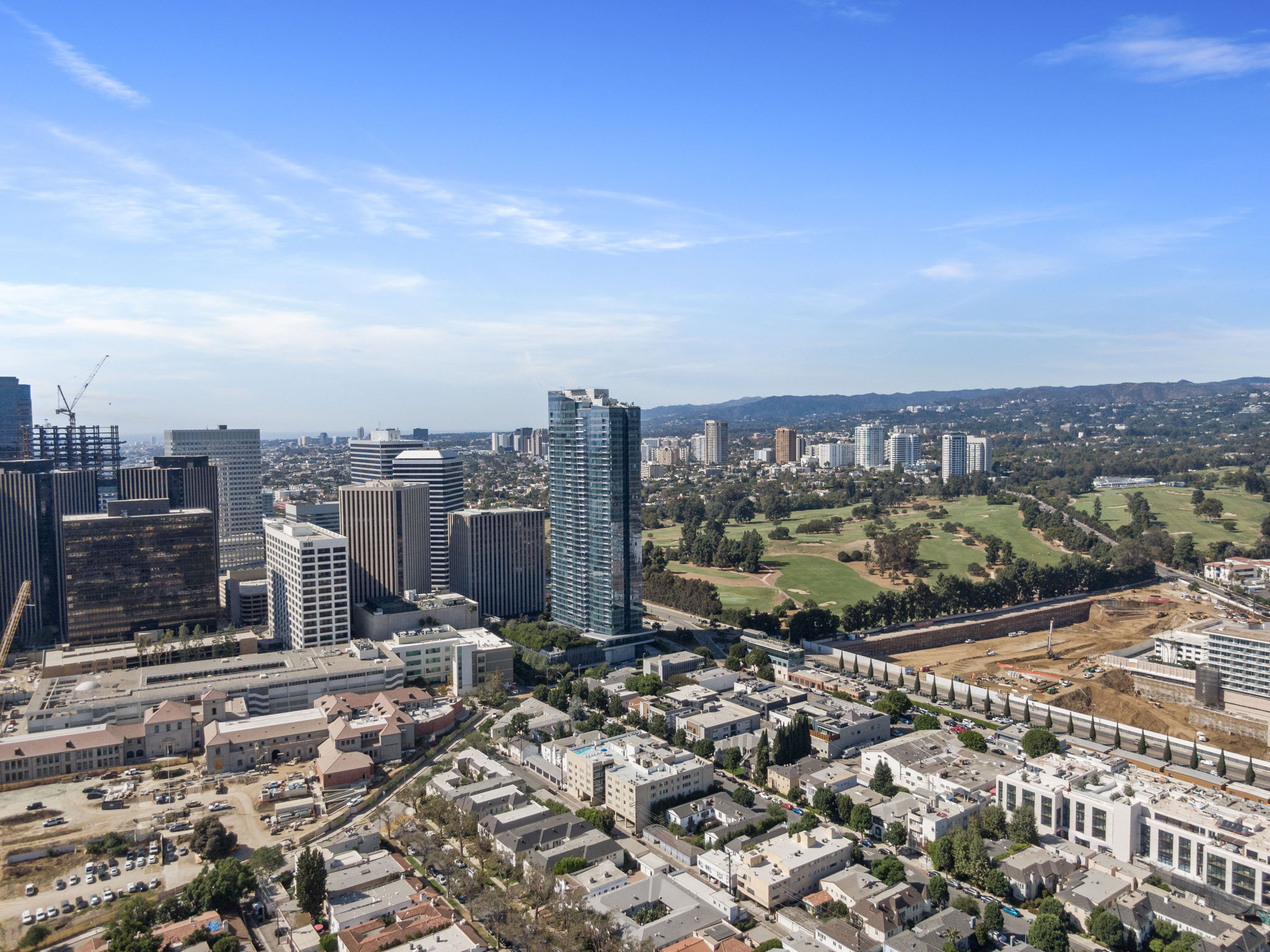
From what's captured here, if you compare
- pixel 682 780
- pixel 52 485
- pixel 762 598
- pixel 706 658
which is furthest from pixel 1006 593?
pixel 52 485

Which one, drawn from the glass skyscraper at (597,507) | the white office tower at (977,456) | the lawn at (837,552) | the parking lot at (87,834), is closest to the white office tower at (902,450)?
the white office tower at (977,456)

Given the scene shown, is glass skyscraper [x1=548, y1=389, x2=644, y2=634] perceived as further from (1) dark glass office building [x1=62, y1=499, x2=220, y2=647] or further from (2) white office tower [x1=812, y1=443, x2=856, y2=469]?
(2) white office tower [x1=812, y1=443, x2=856, y2=469]

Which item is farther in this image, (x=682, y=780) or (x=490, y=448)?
(x=490, y=448)

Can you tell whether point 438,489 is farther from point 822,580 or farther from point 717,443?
point 717,443

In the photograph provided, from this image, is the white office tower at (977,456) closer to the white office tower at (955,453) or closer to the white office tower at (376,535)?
the white office tower at (955,453)

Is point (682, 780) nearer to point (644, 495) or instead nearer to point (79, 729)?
Result: point (79, 729)

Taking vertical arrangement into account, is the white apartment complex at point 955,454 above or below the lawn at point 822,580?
Answer: above
